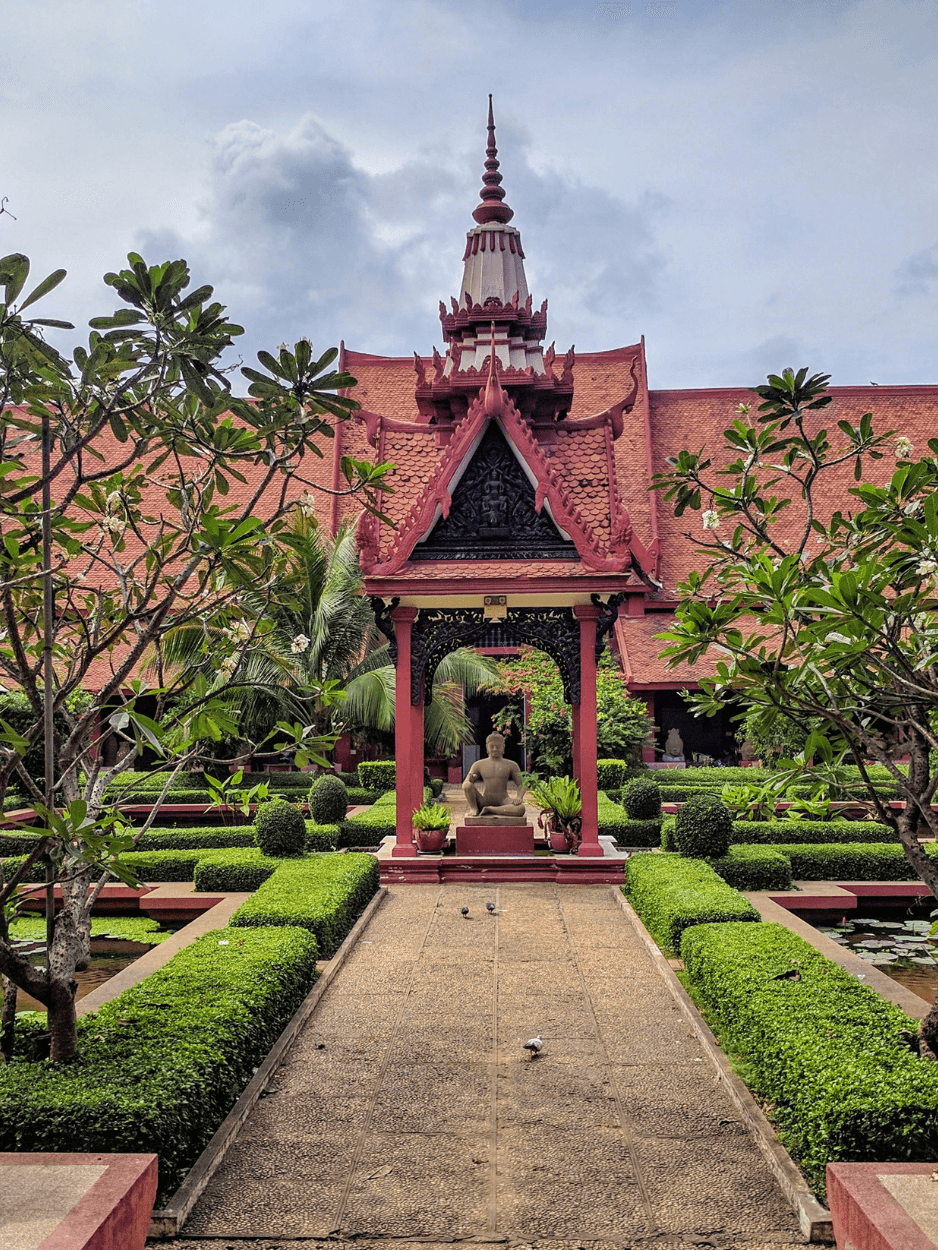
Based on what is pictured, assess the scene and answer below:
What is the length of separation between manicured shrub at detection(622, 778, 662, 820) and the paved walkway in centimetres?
573

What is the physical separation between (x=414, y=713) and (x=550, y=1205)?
25.1ft

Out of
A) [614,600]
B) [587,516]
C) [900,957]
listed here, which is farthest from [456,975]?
[587,516]

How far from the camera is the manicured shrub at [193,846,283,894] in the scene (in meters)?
10.8

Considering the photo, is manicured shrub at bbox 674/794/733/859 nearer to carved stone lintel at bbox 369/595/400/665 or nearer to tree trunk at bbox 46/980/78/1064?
carved stone lintel at bbox 369/595/400/665

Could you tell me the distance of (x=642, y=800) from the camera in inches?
534

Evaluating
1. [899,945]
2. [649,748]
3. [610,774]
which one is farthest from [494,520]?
[649,748]

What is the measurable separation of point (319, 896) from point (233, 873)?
246cm

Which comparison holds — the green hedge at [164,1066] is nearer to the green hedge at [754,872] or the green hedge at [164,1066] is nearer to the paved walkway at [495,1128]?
the paved walkway at [495,1128]

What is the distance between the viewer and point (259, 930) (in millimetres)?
7500

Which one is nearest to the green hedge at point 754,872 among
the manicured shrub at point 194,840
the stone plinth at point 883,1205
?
the manicured shrub at point 194,840

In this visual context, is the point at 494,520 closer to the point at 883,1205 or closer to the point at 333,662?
the point at 333,662

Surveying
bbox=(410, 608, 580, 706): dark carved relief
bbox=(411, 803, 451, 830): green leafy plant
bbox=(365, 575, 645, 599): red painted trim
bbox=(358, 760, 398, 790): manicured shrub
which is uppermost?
bbox=(365, 575, 645, 599): red painted trim

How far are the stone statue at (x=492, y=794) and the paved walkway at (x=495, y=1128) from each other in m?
3.88

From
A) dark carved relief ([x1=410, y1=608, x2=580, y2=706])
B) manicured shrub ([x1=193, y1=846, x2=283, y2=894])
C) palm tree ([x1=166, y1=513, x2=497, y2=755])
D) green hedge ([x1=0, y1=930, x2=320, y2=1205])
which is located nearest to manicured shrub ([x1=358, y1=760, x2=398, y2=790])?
palm tree ([x1=166, y1=513, x2=497, y2=755])
